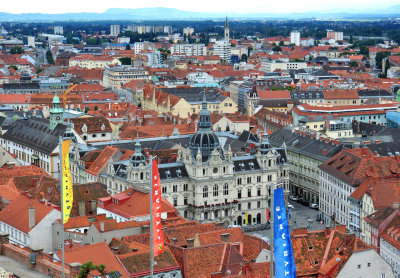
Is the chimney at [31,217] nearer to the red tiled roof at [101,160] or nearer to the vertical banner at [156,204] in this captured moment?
the red tiled roof at [101,160]

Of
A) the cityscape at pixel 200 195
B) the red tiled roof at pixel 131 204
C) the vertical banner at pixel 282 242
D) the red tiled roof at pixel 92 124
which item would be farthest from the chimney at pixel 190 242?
the red tiled roof at pixel 92 124

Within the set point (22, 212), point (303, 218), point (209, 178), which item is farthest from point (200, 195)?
point (22, 212)

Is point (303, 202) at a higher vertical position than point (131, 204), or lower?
lower

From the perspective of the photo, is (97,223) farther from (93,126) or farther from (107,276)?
(93,126)

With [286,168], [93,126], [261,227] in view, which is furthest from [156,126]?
[261,227]

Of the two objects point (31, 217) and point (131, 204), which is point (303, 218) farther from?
point (31, 217)
